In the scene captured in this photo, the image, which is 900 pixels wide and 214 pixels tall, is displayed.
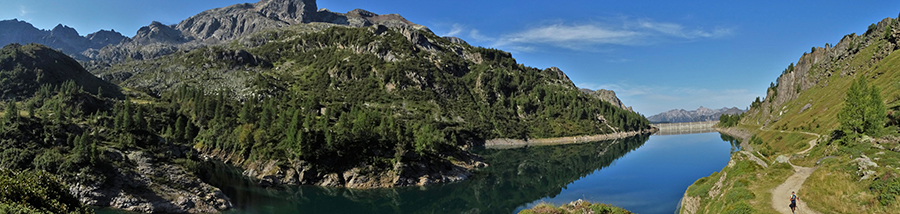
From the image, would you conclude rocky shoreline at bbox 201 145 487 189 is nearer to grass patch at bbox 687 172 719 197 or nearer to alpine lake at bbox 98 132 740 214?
alpine lake at bbox 98 132 740 214

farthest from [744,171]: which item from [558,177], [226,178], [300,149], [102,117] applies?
[102,117]

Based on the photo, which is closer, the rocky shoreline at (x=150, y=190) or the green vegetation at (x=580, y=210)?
the green vegetation at (x=580, y=210)

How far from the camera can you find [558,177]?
11656 cm

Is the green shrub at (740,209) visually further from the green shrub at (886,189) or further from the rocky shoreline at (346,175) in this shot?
the rocky shoreline at (346,175)

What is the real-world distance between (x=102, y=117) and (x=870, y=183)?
479ft

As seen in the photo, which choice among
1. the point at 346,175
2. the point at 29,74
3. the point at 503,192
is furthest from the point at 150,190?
the point at 29,74

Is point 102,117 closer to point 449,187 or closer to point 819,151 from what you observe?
point 449,187

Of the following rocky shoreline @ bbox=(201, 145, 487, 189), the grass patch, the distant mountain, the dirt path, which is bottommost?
rocky shoreline @ bbox=(201, 145, 487, 189)

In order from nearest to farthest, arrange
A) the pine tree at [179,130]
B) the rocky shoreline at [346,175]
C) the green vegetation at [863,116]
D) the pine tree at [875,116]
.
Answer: the pine tree at [875,116], the green vegetation at [863,116], the rocky shoreline at [346,175], the pine tree at [179,130]

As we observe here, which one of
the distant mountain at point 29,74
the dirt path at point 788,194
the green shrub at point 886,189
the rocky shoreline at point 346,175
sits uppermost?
the distant mountain at point 29,74

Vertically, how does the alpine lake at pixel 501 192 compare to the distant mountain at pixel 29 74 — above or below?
below

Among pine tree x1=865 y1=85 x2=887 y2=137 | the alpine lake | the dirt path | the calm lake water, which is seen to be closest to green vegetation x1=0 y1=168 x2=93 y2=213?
the alpine lake

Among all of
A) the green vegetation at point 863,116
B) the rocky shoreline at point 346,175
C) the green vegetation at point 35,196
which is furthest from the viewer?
the rocky shoreline at point 346,175

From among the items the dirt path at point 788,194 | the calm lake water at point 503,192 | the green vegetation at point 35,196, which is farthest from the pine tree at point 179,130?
the dirt path at point 788,194
